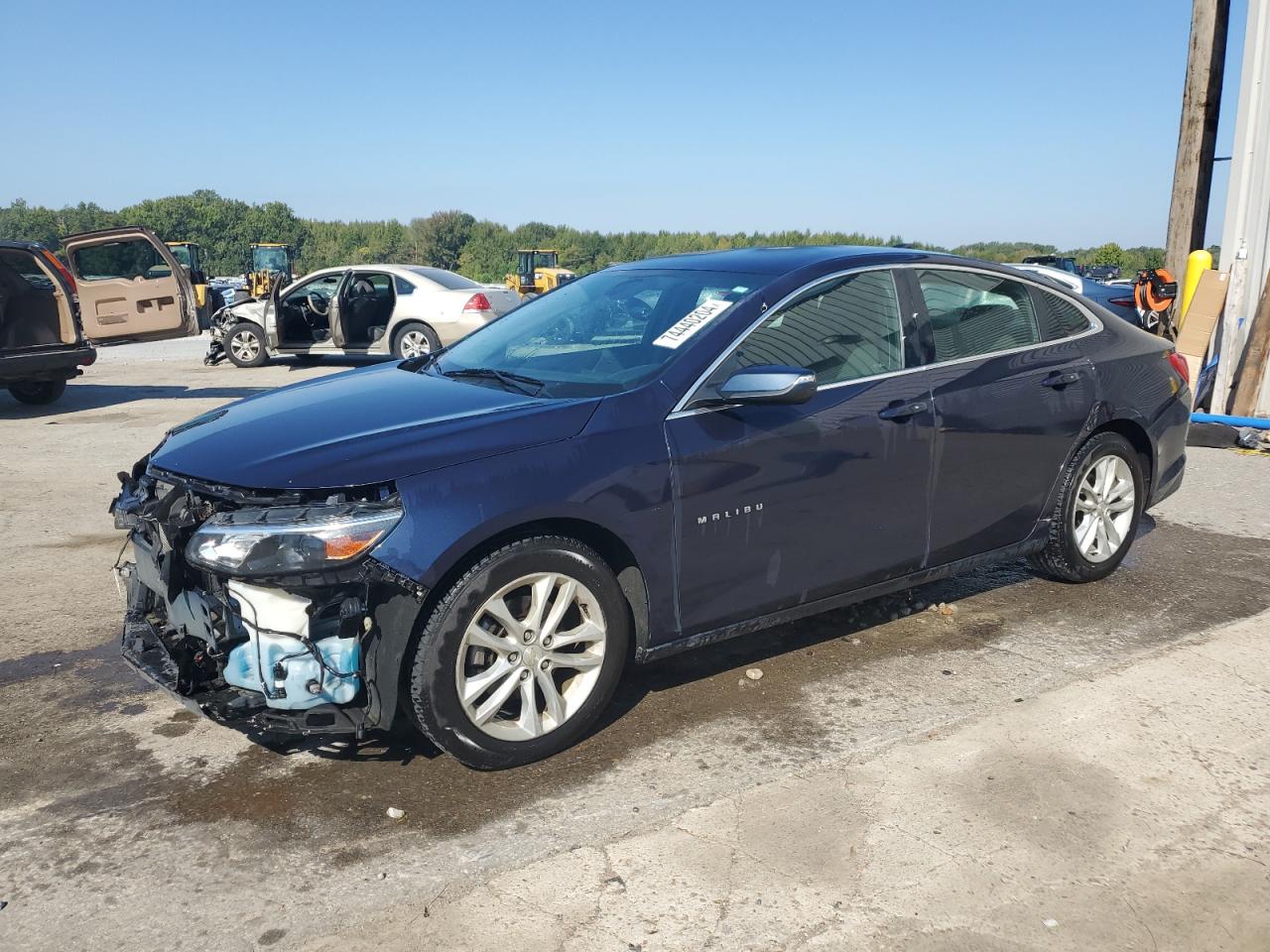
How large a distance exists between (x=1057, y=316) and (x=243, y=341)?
1477 cm

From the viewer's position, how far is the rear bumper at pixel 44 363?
38.6 ft

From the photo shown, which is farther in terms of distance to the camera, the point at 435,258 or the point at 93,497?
the point at 435,258

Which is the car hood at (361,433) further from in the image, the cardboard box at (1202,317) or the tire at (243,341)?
the tire at (243,341)

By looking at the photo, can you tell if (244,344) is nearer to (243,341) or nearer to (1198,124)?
(243,341)

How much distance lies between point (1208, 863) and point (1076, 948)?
2.12 ft

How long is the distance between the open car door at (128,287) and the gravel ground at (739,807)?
8223mm

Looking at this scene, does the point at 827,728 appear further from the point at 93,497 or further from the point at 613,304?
the point at 93,497

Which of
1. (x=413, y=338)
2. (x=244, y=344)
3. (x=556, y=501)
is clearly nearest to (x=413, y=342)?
(x=413, y=338)

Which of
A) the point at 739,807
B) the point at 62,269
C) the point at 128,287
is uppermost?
the point at 62,269

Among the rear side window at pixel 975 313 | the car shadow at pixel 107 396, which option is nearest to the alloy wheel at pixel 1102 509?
the rear side window at pixel 975 313

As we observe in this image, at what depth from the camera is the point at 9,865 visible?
309cm

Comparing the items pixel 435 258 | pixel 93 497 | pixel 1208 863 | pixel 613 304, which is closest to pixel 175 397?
pixel 93 497

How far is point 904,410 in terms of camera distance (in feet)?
14.4

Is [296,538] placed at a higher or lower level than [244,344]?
higher
